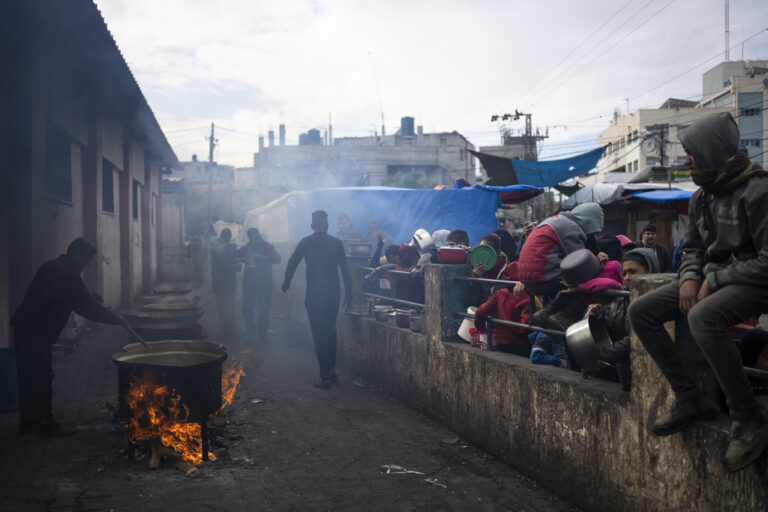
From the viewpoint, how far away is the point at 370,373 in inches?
319

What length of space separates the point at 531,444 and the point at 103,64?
26.2 feet

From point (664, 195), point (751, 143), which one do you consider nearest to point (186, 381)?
point (664, 195)

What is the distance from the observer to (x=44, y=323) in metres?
5.58

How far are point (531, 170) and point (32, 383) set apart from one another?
1206 cm

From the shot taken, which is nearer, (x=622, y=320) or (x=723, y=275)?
(x=723, y=275)

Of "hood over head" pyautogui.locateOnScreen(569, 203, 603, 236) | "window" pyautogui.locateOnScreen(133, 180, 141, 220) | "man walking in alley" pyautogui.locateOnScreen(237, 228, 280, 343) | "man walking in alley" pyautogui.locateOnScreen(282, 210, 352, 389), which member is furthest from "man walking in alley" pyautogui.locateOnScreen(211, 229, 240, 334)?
"hood over head" pyautogui.locateOnScreen(569, 203, 603, 236)

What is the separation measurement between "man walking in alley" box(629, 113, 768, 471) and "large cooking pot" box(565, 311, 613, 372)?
2.65ft

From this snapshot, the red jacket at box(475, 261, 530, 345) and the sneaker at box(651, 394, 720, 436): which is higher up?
the red jacket at box(475, 261, 530, 345)

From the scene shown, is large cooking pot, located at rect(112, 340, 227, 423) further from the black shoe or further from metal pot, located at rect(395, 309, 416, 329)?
metal pot, located at rect(395, 309, 416, 329)

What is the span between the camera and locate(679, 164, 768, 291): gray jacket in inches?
106

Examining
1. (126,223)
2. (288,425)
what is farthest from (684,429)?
(126,223)

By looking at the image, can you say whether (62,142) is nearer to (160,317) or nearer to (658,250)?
(160,317)

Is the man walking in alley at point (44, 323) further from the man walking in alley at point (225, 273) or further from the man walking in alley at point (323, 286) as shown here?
the man walking in alley at point (225, 273)

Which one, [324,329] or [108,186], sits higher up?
[108,186]
